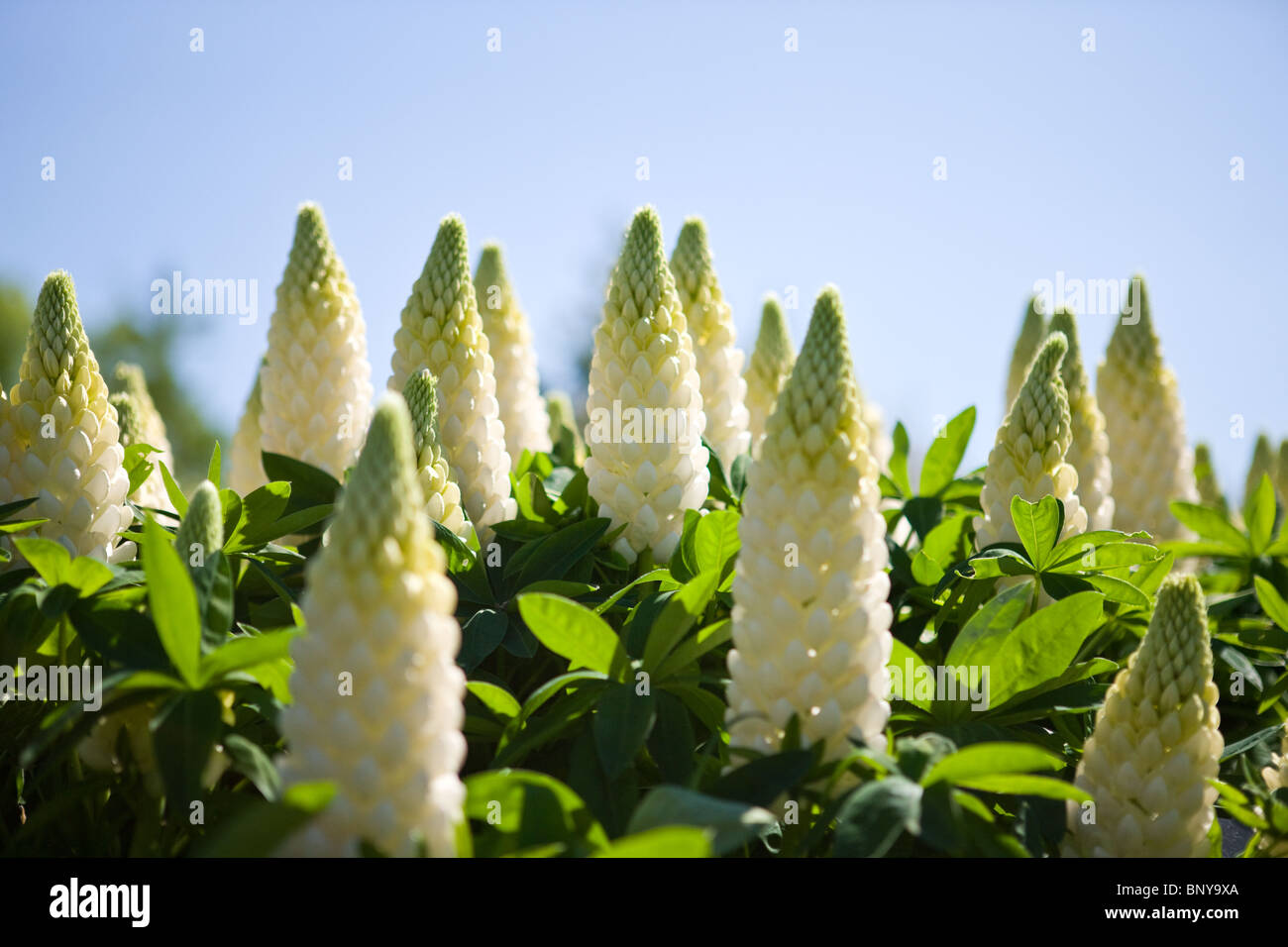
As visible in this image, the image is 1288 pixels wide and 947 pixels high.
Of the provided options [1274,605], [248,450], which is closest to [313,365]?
[248,450]

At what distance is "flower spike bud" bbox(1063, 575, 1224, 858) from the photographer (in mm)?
1448

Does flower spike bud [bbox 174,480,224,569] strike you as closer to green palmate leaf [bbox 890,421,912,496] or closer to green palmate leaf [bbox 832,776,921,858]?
green palmate leaf [bbox 832,776,921,858]

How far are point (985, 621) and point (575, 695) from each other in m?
0.70

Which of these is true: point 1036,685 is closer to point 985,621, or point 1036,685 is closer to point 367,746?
point 985,621

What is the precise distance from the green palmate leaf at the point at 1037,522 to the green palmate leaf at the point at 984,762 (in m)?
0.68

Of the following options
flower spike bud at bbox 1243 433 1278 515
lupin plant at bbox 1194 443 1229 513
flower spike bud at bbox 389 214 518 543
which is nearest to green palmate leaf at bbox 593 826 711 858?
flower spike bud at bbox 389 214 518 543

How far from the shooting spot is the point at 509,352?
2637 millimetres

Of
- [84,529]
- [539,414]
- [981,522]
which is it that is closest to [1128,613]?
[981,522]

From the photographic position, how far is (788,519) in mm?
1396

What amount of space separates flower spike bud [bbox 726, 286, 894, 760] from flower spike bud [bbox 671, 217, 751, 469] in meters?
1.01

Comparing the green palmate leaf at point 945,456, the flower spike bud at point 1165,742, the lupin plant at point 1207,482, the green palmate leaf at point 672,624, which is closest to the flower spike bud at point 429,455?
the green palmate leaf at point 672,624

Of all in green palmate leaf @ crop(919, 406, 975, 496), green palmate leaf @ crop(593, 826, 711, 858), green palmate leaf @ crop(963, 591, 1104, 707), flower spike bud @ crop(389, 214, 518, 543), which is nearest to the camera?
green palmate leaf @ crop(593, 826, 711, 858)

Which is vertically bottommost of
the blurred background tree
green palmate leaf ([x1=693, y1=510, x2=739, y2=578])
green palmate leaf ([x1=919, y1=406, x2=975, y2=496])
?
green palmate leaf ([x1=693, y1=510, x2=739, y2=578])
